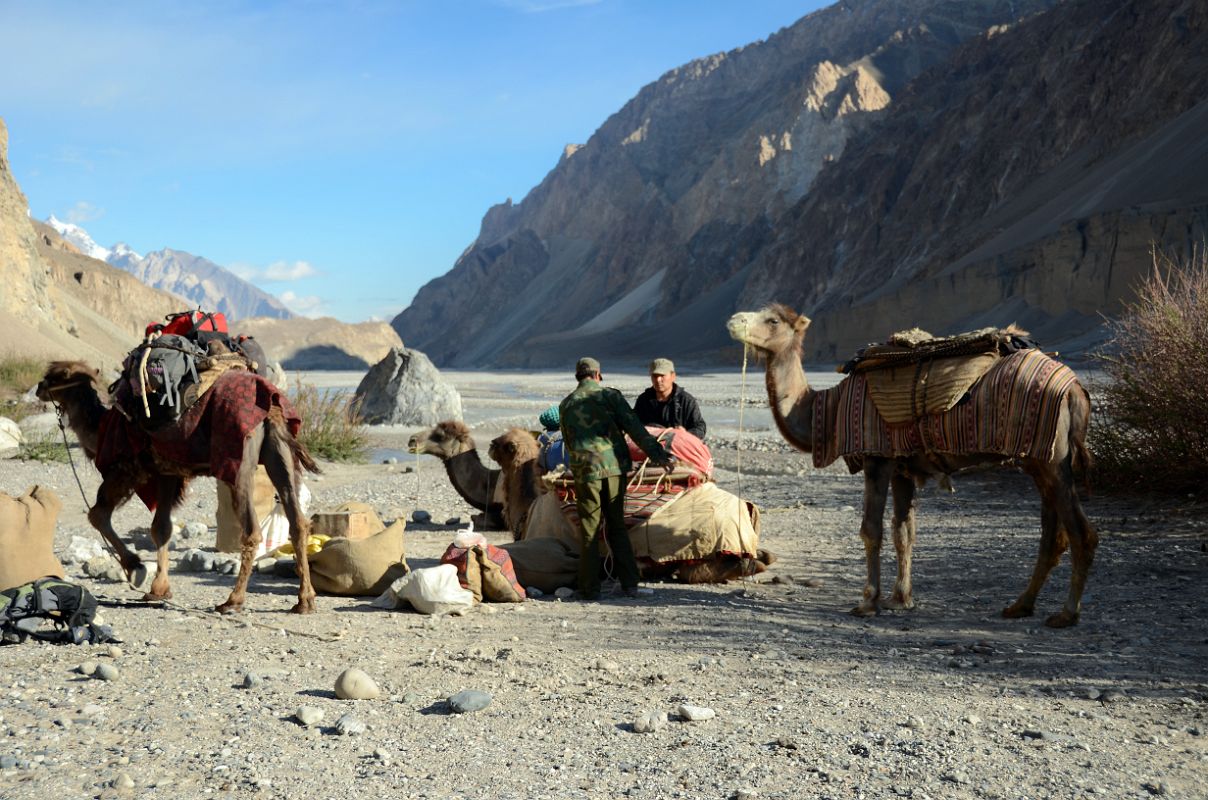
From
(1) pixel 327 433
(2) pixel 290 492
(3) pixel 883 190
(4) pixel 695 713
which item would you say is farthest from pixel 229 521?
(3) pixel 883 190

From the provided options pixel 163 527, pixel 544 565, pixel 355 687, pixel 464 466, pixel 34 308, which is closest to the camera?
pixel 355 687

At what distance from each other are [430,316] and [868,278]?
306 feet

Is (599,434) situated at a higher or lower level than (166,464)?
higher

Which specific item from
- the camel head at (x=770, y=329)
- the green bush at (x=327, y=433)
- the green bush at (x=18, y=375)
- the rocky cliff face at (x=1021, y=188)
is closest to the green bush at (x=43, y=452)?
the green bush at (x=327, y=433)

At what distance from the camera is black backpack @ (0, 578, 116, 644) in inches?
249

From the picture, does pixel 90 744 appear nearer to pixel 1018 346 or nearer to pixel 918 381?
pixel 918 381

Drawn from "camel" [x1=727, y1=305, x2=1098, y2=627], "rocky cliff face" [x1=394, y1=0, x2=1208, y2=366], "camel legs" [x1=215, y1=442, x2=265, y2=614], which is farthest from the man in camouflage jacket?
"rocky cliff face" [x1=394, y1=0, x2=1208, y2=366]

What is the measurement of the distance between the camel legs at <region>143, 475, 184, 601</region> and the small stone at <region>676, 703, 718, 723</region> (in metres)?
3.96

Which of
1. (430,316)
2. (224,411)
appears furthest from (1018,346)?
(430,316)

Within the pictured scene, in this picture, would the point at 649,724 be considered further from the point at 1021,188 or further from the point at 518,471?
the point at 1021,188

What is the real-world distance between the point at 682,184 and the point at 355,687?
420 ft

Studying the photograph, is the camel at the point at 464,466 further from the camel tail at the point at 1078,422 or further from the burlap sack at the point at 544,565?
the camel tail at the point at 1078,422

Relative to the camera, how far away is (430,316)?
15700 centimetres

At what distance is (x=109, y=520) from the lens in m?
7.47
